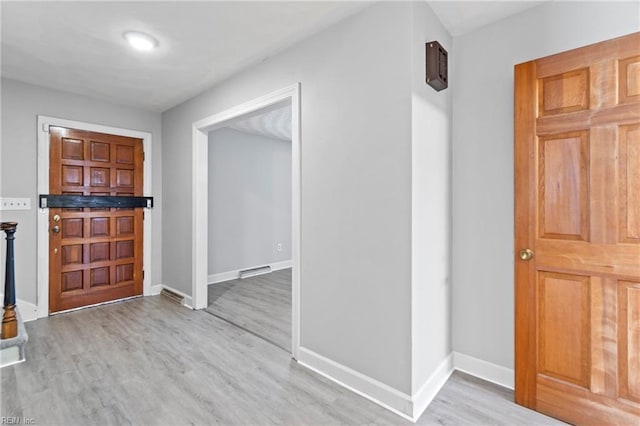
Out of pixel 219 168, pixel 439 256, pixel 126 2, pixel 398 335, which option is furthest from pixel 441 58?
pixel 219 168

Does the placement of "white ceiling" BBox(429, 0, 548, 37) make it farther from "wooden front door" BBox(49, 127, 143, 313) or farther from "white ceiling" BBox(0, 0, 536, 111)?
"wooden front door" BBox(49, 127, 143, 313)

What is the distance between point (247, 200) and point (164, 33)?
10.9 ft

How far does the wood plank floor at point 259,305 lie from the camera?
3010 millimetres

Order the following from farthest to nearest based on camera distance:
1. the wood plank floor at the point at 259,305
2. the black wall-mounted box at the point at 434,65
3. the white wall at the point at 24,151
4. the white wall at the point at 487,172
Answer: the white wall at the point at 24,151, the wood plank floor at the point at 259,305, the white wall at the point at 487,172, the black wall-mounted box at the point at 434,65

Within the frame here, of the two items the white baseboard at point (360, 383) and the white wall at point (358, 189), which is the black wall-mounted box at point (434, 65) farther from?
the white baseboard at point (360, 383)

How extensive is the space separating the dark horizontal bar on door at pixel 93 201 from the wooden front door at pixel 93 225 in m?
0.06

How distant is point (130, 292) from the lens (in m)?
4.01

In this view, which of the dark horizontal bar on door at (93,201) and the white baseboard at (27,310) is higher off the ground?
the dark horizontal bar on door at (93,201)

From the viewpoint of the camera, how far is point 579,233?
1.72m

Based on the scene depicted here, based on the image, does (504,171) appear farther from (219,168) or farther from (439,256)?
(219,168)

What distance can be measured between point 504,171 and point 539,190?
0.28 m

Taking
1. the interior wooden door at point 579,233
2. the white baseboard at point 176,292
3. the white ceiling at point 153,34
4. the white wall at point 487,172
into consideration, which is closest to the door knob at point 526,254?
the interior wooden door at point 579,233

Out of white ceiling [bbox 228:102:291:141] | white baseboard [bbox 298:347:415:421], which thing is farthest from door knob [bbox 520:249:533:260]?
white ceiling [bbox 228:102:291:141]

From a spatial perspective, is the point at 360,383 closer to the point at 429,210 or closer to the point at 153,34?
the point at 429,210
